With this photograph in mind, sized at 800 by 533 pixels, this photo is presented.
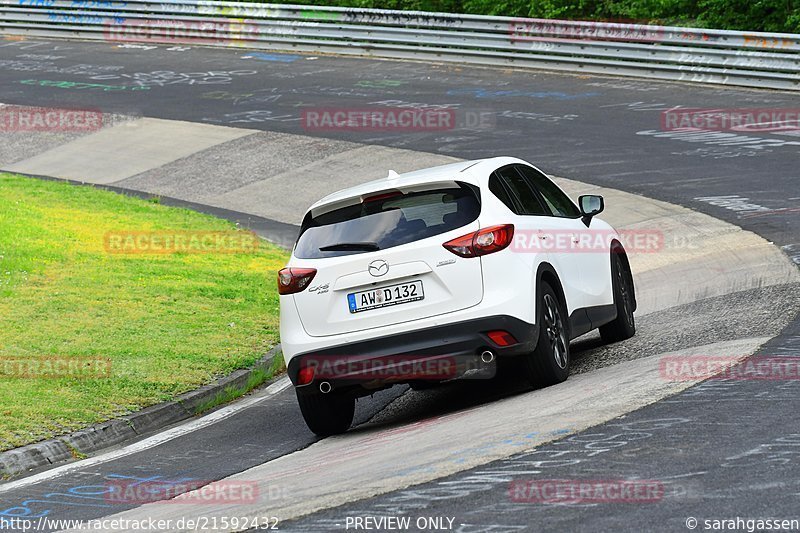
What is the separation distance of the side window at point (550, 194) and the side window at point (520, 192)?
178mm

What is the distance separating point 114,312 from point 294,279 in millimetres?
4731

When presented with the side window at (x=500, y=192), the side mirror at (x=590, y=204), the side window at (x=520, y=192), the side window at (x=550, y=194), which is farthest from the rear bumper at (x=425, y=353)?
the side mirror at (x=590, y=204)

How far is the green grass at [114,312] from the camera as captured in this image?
10141mm

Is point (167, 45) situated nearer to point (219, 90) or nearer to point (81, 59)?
point (81, 59)

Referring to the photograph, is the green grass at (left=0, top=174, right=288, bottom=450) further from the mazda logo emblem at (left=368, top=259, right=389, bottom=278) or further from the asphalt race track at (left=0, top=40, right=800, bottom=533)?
the mazda logo emblem at (left=368, top=259, right=389, bottom=278)

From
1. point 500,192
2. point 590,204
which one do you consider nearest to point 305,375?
point 500,192

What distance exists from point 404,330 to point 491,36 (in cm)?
2153

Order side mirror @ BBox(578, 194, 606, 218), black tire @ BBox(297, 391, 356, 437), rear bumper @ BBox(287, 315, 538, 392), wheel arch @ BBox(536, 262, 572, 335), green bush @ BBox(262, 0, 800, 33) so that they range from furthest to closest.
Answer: green bush @ BBox(262, 0, 800, 33) → side mirror @ BBox(578, 194, 606, 218) → black tire @ BBox(297, 391, 356, 437) → wheel arch @ BBox(536, 262, 572, 335) → rear bumper @ BBox(287, 315, 538, 392)

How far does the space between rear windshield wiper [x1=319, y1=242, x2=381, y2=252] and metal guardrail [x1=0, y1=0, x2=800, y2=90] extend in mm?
17554

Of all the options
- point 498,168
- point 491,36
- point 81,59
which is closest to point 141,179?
point 491,36

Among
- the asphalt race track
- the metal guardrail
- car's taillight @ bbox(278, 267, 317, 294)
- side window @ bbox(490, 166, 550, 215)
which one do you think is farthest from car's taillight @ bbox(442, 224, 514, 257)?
the metal guardrail

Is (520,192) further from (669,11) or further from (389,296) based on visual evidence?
(669,11)

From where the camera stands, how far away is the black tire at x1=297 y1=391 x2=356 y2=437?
9.02 meters

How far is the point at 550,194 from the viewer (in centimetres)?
1045
